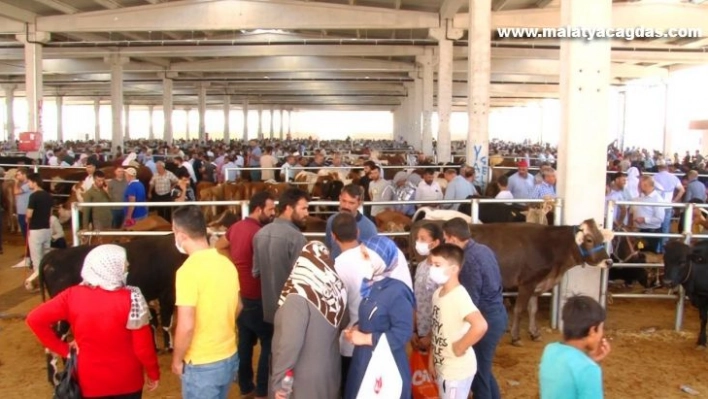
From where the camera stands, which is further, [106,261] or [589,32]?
[589,32]

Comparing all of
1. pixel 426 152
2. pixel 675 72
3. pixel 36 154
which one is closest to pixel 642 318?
pixel 426 152

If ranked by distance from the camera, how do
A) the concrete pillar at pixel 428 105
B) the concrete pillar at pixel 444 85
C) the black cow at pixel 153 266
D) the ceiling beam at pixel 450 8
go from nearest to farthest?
the black cow at pixel 153 266 < the ceiling beam at pixel 450 8 < the concrete pillar at pixel 444 85 < the concrete pillar at pixel 428 105

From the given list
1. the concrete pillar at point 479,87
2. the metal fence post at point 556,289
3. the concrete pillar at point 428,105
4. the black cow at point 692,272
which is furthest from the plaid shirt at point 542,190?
the concrete pillar at point 428,105

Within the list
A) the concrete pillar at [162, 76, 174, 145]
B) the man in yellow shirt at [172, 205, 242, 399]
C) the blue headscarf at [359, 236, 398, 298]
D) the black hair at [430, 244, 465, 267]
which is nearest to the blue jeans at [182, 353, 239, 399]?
the man in yellow shirt at [172, 205, 242, 399]

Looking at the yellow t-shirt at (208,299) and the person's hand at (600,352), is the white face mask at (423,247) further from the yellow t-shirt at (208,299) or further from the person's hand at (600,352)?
the person's hand at (600,352)

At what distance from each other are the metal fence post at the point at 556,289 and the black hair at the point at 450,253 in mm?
4834

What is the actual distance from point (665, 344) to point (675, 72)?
30.2 m

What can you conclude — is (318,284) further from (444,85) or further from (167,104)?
(167,104)

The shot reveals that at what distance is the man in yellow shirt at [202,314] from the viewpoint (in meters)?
4.16

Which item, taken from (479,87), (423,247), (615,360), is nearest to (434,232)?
(423,247)

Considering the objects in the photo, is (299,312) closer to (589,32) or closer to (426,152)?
(589,32)

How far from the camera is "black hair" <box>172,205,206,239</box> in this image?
170 inches

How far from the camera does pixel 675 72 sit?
34594mm

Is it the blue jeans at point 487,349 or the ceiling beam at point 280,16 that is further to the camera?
the ceiling beam at point 280,16
